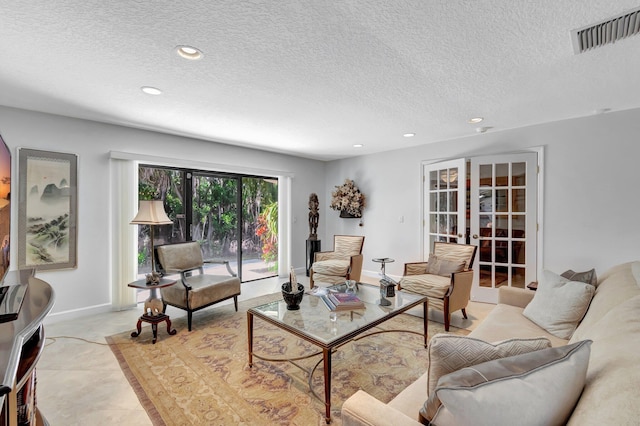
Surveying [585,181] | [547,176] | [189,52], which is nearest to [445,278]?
[547,176]

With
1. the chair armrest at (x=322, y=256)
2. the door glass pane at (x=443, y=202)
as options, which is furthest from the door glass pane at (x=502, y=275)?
the chair armrest at (x=322, y=256)

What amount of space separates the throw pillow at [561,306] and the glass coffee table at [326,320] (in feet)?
2.75

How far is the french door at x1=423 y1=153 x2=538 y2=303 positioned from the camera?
3.73 metres

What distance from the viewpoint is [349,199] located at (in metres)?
5.41

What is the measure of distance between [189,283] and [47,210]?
1.69 m

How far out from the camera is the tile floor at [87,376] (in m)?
1.75

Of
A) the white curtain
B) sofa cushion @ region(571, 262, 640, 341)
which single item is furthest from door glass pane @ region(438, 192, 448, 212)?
the white curtain

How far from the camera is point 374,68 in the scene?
7.06ft

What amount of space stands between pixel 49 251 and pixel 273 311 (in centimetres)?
270

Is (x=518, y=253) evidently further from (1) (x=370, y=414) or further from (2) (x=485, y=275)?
(1) (x=370, y=414)

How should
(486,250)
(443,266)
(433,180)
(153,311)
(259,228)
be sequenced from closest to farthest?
(153,311), (443,266), (486,250), (433,180), (259,228)

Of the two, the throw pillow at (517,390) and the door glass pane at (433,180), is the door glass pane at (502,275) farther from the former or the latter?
the throw pillow at (517,390)

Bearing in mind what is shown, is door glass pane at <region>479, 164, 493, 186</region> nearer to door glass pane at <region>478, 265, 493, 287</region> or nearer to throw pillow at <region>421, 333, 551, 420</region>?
Answer: door glass pane at <region>478, 265, 493, 287</region>

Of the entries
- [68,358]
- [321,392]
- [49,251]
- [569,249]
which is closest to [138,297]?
[49,251]
